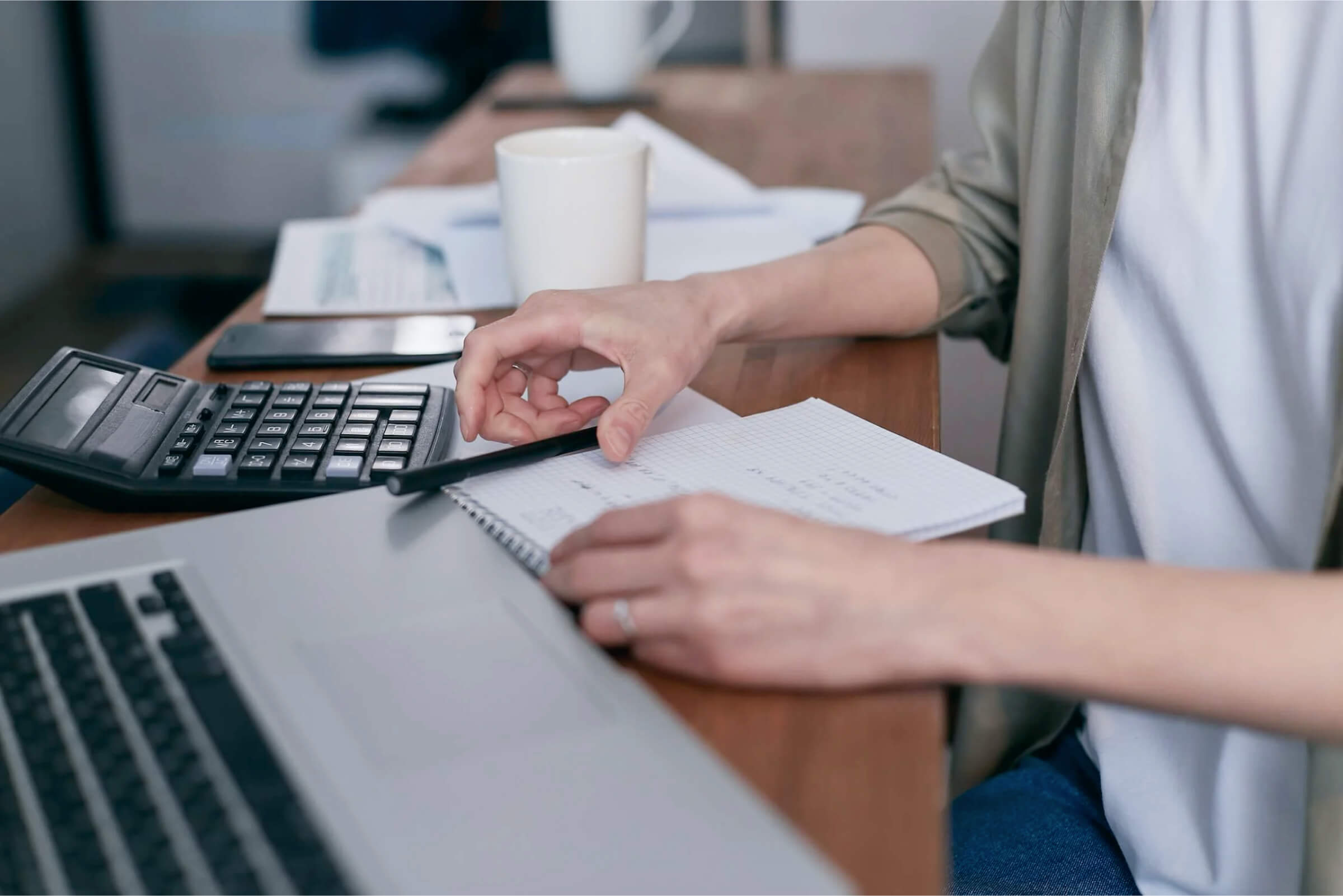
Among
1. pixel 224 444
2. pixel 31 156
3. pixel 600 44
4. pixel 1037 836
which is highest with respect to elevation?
pixel 600 44

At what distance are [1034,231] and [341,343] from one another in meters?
0.43

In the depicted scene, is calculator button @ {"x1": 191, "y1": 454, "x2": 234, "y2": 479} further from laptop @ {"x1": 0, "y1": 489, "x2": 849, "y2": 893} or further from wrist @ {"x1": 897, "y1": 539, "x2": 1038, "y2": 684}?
wrist @ {"x1": 897, "y1": 539, "x2": 1038, "y2": 684}

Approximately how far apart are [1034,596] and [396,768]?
212 millimetres

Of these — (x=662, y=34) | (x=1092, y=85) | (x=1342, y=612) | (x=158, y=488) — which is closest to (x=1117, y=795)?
(x=1342, y=612)

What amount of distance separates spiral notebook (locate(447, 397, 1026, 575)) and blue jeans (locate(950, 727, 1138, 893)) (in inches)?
8.9

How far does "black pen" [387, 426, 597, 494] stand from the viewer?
52cm

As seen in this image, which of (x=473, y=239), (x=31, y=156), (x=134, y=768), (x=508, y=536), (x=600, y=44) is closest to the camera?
(x=134, y=768)

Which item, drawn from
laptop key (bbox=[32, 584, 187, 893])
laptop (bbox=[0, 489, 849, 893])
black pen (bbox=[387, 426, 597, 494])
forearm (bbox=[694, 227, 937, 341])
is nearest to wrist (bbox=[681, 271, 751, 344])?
forearm (bbox=[694, 227, 937, 341])

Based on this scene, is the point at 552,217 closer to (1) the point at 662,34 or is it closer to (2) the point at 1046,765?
(2) the point at 1046,765

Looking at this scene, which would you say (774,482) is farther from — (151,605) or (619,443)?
(151,605)

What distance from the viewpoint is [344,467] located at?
1.82 feet

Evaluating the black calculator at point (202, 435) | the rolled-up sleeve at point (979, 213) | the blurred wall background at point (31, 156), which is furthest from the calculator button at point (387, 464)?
the blurred wall background at point (31, 156)

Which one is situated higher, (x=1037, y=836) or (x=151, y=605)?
(x=151, y=605)

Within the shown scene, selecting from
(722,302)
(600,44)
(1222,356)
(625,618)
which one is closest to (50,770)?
(625,618)
